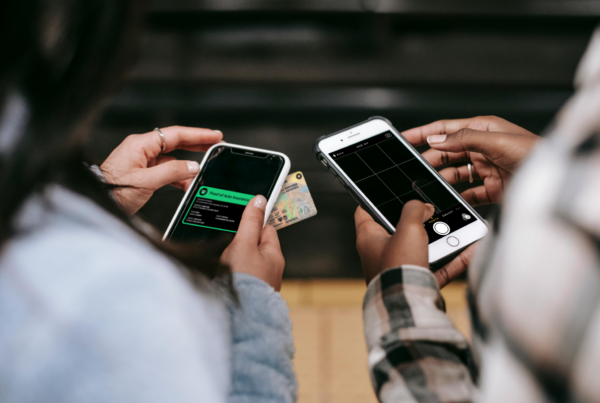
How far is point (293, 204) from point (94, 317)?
36 cm

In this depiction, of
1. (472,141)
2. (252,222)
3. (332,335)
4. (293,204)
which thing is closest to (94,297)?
(252,222)

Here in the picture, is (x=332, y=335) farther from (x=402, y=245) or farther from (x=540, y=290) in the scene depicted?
(x=540, y=290)

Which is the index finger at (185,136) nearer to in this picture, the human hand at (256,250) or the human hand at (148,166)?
the human hand at (148,166)

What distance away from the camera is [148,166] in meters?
0.61

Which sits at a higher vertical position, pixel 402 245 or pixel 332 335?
pixel 402 245

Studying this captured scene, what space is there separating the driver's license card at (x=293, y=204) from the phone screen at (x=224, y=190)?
0.10ft

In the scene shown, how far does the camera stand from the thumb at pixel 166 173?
0.55 metres

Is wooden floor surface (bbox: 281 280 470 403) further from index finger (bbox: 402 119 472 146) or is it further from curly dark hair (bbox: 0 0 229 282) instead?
curly dark hair (bbox: 0 0 229 282)

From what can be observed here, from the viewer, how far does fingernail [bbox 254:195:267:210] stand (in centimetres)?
50

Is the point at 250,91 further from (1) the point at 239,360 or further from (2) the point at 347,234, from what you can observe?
(1) the point at 239,360

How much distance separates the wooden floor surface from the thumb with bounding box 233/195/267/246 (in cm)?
30

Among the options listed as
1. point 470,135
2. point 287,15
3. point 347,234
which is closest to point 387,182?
point 470,135

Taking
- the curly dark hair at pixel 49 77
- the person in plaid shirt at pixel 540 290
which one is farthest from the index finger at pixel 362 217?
the curly dark hair at pixel 49 77

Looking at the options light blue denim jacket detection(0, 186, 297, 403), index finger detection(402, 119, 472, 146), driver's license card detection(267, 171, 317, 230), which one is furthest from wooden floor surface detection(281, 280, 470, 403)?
light blue denim jacket detection(0, 186, 297, 403)
